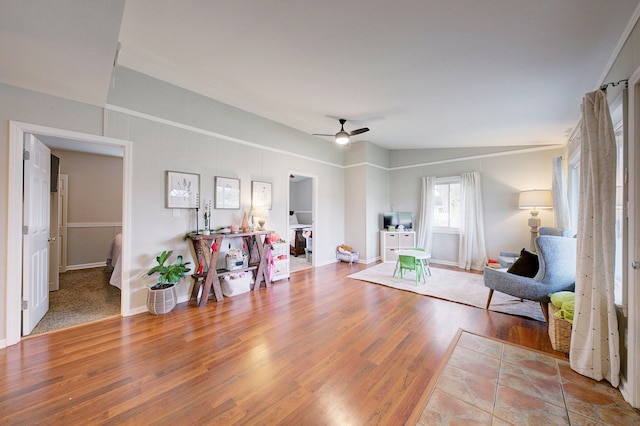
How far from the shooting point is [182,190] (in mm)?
3416

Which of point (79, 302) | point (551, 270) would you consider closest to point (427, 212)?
point (551, 270)

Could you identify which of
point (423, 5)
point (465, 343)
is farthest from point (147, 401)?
point (423, 5)

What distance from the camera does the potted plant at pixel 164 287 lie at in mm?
2971

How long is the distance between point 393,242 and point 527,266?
318cm

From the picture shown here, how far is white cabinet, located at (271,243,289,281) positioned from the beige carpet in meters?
2.25

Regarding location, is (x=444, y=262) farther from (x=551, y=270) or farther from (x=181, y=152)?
(x=181, y=152)

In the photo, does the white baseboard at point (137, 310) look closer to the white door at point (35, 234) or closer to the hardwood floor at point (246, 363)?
the hardwood floor at point (246, 363)

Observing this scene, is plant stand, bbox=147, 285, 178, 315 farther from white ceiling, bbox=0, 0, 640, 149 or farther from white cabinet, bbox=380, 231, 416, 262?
white cabinet, bbox=380, 231, 416, 262

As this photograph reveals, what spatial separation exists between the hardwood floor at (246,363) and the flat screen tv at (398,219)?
9.65ft

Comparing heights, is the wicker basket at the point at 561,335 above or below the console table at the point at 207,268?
below

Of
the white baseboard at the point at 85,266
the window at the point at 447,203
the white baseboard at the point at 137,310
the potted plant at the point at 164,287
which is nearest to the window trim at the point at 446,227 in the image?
the window at the point at 447,203

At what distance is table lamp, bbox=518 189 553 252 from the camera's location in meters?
4.20

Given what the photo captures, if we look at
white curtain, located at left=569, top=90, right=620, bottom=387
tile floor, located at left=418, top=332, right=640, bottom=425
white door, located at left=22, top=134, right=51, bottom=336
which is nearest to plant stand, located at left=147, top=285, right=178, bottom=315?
white door, located at left=22, top=134, right=51, bottom=336

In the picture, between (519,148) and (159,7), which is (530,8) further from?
(519,148)
